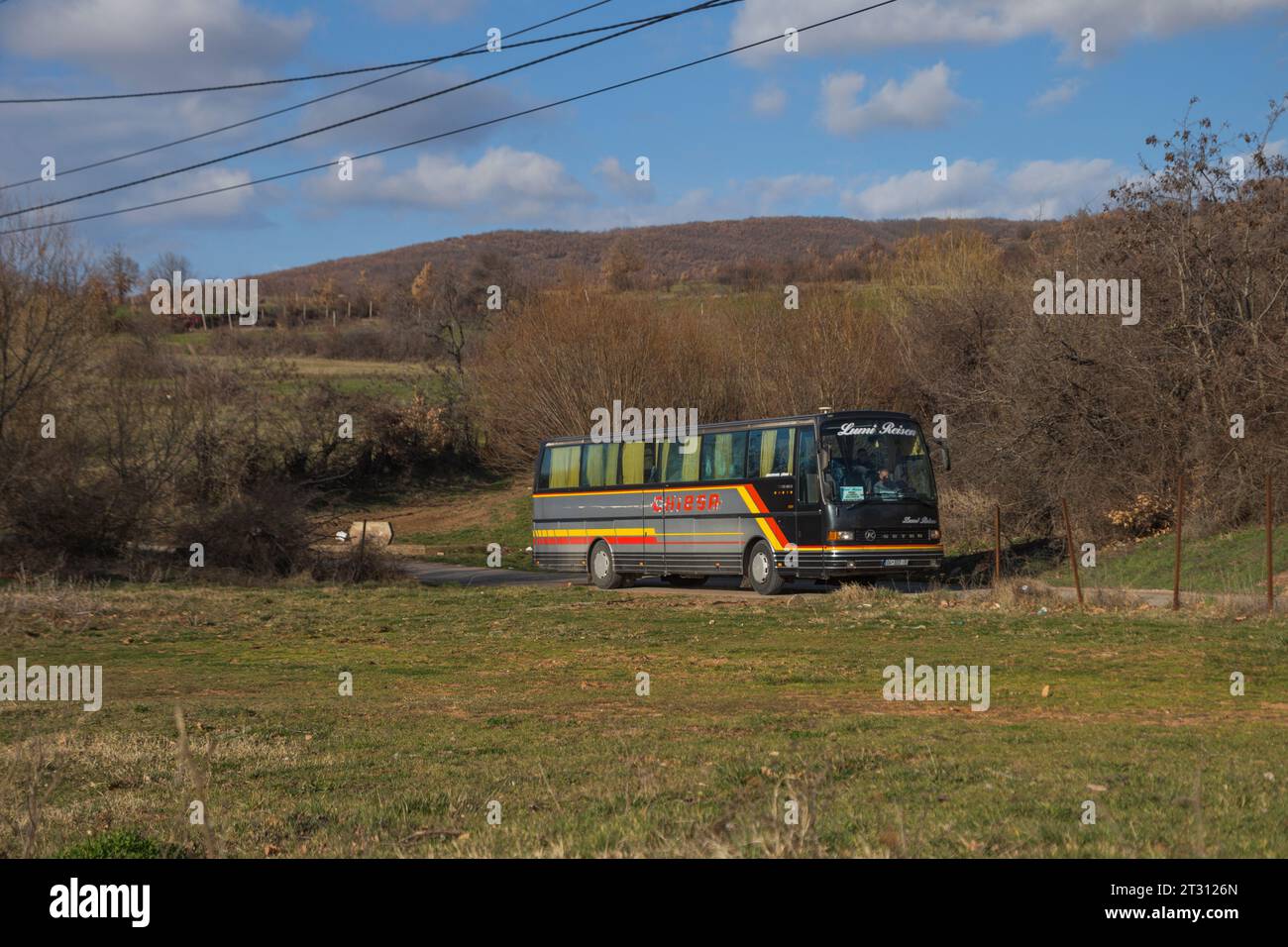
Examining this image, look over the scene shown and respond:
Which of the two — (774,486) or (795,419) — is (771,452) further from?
(795,419)

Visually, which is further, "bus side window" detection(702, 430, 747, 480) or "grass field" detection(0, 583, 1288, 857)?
"bus side window" detection(702, 430, 747, 480)

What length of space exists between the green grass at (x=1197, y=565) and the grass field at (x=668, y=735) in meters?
4.40

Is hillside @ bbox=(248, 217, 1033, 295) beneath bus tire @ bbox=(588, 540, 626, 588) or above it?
above

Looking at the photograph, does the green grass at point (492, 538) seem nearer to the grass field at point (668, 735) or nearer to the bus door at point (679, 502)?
the bus door at point (679, 502)

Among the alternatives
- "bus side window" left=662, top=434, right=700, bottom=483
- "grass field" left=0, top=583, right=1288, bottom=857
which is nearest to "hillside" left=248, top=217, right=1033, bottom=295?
"bus side window" left=662, top=434, right=700, bottom=483

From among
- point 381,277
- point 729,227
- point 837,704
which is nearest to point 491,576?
point 837,704

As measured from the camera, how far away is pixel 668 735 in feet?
37.5

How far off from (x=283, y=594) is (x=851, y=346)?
23417mm

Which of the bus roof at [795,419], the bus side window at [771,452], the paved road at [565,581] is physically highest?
the bus roof at [795,419]

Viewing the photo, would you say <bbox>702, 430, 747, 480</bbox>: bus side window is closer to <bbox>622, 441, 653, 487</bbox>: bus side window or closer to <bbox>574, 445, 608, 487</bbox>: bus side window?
<bbox>622, 441, 653, 487</bbox>: bus side window

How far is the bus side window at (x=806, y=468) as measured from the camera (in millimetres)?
26719

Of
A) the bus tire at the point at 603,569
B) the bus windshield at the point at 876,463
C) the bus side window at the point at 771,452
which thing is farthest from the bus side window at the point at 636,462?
the bus windshield at the point at 876,463

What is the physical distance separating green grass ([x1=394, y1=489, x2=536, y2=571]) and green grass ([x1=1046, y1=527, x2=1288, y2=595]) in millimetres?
19144

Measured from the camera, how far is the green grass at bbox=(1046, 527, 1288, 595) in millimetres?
23641
